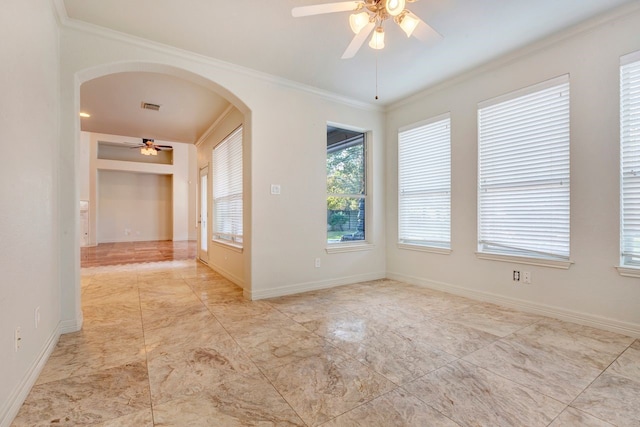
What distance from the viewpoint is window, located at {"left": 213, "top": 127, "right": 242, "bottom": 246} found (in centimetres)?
451

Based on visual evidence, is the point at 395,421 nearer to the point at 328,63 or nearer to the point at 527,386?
the point at 527,386

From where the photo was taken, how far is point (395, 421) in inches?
56.9

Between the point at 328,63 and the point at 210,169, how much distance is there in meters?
Result: 3.50

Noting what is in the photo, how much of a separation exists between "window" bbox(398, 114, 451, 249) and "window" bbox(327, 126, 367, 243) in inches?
24.0

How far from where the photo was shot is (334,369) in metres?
1.94

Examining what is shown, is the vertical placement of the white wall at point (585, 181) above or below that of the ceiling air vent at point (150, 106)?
below

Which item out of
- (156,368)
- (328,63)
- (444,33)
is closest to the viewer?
(156,368)

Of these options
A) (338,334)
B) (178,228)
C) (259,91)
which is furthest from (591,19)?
(178,228)

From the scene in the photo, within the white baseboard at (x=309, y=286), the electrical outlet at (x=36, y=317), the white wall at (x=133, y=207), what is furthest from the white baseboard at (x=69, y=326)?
the white wall at (x=133, y=207)

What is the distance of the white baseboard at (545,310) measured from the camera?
8.08 ft

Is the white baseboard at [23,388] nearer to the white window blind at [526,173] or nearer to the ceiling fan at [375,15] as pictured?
the ceiling fan at [375,15]

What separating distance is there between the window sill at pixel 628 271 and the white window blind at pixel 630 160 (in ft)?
0.21

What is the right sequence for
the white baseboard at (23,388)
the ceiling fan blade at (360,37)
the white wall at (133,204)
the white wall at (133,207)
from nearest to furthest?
the white baseboard at (23,388) → the ceiling fan blade at (360,37) → the white wall at (133,204) → the white wall at (133,207)

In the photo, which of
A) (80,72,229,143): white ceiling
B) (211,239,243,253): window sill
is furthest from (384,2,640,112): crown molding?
(211,239,243,253): window sill
